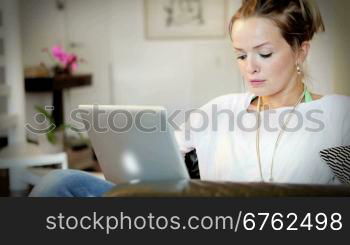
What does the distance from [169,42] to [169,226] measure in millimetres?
642

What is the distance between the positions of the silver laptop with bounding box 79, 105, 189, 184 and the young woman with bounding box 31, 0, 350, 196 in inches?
10.1

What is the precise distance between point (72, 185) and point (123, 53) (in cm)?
56

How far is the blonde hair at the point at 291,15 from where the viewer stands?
6.02ft

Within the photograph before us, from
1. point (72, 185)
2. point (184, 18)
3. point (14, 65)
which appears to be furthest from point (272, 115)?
point (14, 65)

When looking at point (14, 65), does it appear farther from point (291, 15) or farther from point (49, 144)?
point (291, 15)

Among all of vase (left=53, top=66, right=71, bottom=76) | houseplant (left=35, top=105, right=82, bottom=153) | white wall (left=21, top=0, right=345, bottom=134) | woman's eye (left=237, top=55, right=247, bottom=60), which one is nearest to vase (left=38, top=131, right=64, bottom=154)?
houseplant (left=35, top=105, right=82, bottom=153)

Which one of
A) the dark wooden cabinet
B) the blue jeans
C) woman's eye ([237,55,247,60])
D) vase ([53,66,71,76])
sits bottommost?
the blue jeans

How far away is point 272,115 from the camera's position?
1907 millimetres

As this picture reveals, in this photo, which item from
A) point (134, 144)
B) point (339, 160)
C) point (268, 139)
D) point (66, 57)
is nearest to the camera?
point (134, 144)

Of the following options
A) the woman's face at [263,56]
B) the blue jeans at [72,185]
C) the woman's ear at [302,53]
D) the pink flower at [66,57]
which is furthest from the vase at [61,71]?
the woman's ear at [302,53]

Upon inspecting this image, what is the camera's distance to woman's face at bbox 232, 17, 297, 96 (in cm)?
185

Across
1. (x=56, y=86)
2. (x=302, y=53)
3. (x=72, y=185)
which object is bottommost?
(x=72, y=185)

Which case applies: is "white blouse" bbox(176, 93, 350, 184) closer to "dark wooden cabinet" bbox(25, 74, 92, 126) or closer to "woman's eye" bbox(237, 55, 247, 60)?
"woman's eye" bbox(237, 55, 247, 60)

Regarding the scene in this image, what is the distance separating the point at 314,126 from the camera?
1.91 meters
